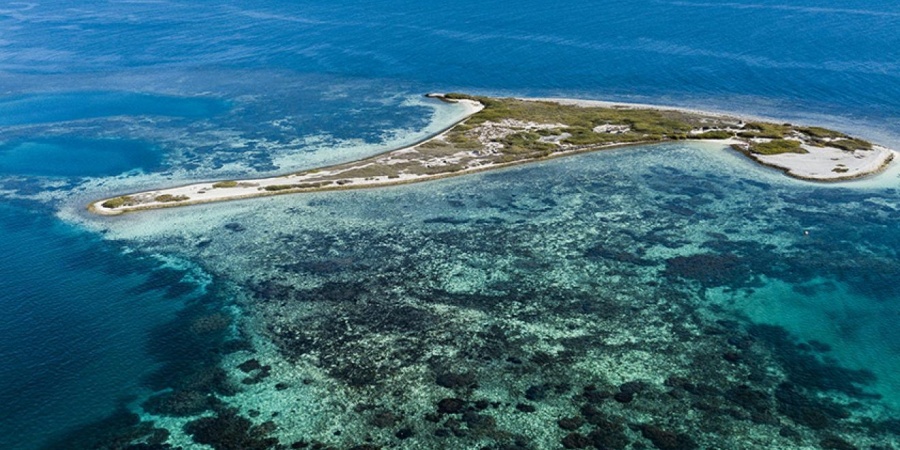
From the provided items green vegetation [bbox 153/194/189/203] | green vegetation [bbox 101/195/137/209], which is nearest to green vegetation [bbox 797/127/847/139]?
green vegetation [bbox 153/194/189/203]

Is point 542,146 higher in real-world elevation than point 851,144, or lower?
higher

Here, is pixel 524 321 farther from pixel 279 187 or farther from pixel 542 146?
pixel 542 146

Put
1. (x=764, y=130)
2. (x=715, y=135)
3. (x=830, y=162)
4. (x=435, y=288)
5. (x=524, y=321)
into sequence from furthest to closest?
1. (x=764, y=130)
2. (x=715, y=135)
3. (x=830, y=162)
4. (x=435, y=288)
5. (x=524, y=321)

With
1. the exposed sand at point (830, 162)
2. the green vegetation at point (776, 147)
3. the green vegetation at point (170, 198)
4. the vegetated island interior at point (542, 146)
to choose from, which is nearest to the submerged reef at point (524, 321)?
the green vegetation at point (170, 198)

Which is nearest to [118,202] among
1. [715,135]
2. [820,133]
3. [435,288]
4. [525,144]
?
[435,288]

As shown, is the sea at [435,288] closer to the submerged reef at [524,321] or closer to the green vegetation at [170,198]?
the submerged reef at [524,321]
